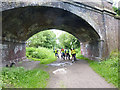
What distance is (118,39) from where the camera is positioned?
8383mm

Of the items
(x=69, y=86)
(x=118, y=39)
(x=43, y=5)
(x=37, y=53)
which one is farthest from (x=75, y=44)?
(x=69, y=86)

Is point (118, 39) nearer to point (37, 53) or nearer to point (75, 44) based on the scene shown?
point (37, 53)

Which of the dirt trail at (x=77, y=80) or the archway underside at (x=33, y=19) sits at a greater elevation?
the archway underside at (x=33, y=19)

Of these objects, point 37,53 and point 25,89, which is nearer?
point 25,89

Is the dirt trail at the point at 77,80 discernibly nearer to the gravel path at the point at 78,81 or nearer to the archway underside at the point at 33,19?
the gravel path at the point at 78,81

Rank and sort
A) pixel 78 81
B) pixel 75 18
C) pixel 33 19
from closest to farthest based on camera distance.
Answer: pixel 78 81, pixel 75 18, pixel 33 19

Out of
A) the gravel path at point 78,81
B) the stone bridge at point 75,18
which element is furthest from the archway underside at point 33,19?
the gravel path at point 78,81

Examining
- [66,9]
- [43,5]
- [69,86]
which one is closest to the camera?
[69,86]

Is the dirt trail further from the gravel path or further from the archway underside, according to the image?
the archway underside

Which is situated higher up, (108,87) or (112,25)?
(112,25)

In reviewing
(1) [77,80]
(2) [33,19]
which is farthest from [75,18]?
(1) [77,80]

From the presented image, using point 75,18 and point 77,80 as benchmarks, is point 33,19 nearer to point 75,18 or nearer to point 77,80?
point 75,18

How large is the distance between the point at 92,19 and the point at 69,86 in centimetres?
554

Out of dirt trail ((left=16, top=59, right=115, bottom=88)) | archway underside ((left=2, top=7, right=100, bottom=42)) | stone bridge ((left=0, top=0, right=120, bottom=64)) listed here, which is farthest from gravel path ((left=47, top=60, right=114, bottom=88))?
archway underside ((left=2, top=7, right=100, bottom=42))
